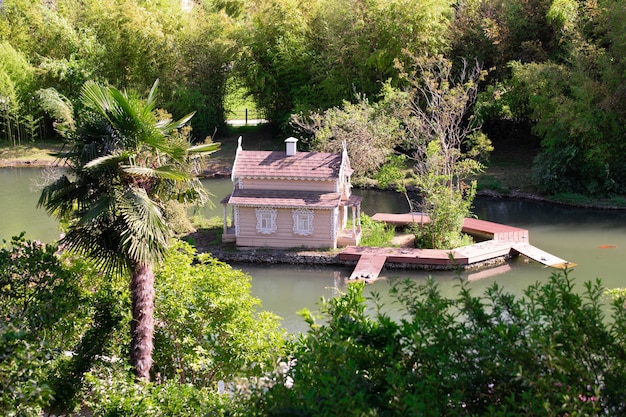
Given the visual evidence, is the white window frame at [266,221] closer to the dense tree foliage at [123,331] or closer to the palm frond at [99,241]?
the dense tree foliage at [123,331]

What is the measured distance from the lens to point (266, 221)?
61.2ft

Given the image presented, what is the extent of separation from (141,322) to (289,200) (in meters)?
9.83

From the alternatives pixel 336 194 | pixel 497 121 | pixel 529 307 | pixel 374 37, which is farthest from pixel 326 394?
pixel 497 121

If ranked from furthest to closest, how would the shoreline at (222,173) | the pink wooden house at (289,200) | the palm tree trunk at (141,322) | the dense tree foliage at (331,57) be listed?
the dense tree foliage at (331,57), the shoreline at (222,173), the pink wooden house at (289,200), the palm tree trunk at (141,322)

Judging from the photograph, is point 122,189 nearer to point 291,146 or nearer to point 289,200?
point 289,200

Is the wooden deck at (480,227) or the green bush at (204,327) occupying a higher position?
the green bush at (204,327)

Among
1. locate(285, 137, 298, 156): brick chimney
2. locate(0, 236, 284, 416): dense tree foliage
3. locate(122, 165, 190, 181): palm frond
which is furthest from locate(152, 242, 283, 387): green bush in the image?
locate(285, 137, 298, 156): brick chimney

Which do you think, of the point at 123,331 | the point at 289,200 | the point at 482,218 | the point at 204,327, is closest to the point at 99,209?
the point at 123,331

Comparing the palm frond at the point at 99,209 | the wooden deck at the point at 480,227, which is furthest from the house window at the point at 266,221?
the palm frond at the point at 99,209

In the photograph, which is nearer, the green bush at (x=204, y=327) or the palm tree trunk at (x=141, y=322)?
the palm tree trunk at (x=141, y=322)

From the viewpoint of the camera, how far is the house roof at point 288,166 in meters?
18.5

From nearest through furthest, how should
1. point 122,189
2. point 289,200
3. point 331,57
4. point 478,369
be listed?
point 478,369
point 122,189
point 289,200
point 331,57

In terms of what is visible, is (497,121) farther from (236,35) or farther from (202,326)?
(202,326)

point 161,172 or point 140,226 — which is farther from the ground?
point 161,172
